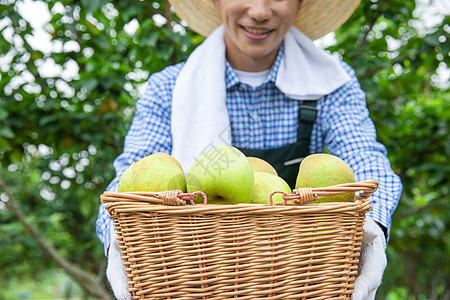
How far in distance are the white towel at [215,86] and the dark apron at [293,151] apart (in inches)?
2.9

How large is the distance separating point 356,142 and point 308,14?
73 cm

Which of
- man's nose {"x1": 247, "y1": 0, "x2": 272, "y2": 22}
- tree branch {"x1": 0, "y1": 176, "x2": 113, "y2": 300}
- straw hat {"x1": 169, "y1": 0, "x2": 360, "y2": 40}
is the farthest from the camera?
tree branch {"x1": 0, "y1": 176, "x2": 113, "y2": 300}

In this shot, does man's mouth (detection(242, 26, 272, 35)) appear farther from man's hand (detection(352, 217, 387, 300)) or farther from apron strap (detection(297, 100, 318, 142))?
man's hand (detection(352, 217, 387, 300))

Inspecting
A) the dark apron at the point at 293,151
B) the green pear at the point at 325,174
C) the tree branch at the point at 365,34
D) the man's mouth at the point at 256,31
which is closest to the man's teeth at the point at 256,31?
the man's mouth at the point at 256,31

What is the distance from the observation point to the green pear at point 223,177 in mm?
1008

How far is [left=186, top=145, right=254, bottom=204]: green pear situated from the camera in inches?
39.7

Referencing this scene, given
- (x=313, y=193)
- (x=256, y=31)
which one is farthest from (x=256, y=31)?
(x=313, y=193)

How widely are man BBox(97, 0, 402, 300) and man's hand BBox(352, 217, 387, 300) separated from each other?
414 millimetres

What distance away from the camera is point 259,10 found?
5.27 feet

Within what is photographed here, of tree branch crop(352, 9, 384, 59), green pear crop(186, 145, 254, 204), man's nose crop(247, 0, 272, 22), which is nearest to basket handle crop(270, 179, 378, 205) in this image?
green pear crop(186, 145, 254, 204)

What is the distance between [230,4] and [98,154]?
137 centimetres

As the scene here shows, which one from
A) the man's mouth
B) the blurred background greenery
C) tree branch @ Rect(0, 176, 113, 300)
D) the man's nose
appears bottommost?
tree branch @ Rect(0, 176, 113, 300)

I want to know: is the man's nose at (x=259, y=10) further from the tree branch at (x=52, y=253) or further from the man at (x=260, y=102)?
the tree branch at (x=52, y=253)

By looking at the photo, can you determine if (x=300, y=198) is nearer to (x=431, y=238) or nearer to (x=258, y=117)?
(x=258, y=117)
